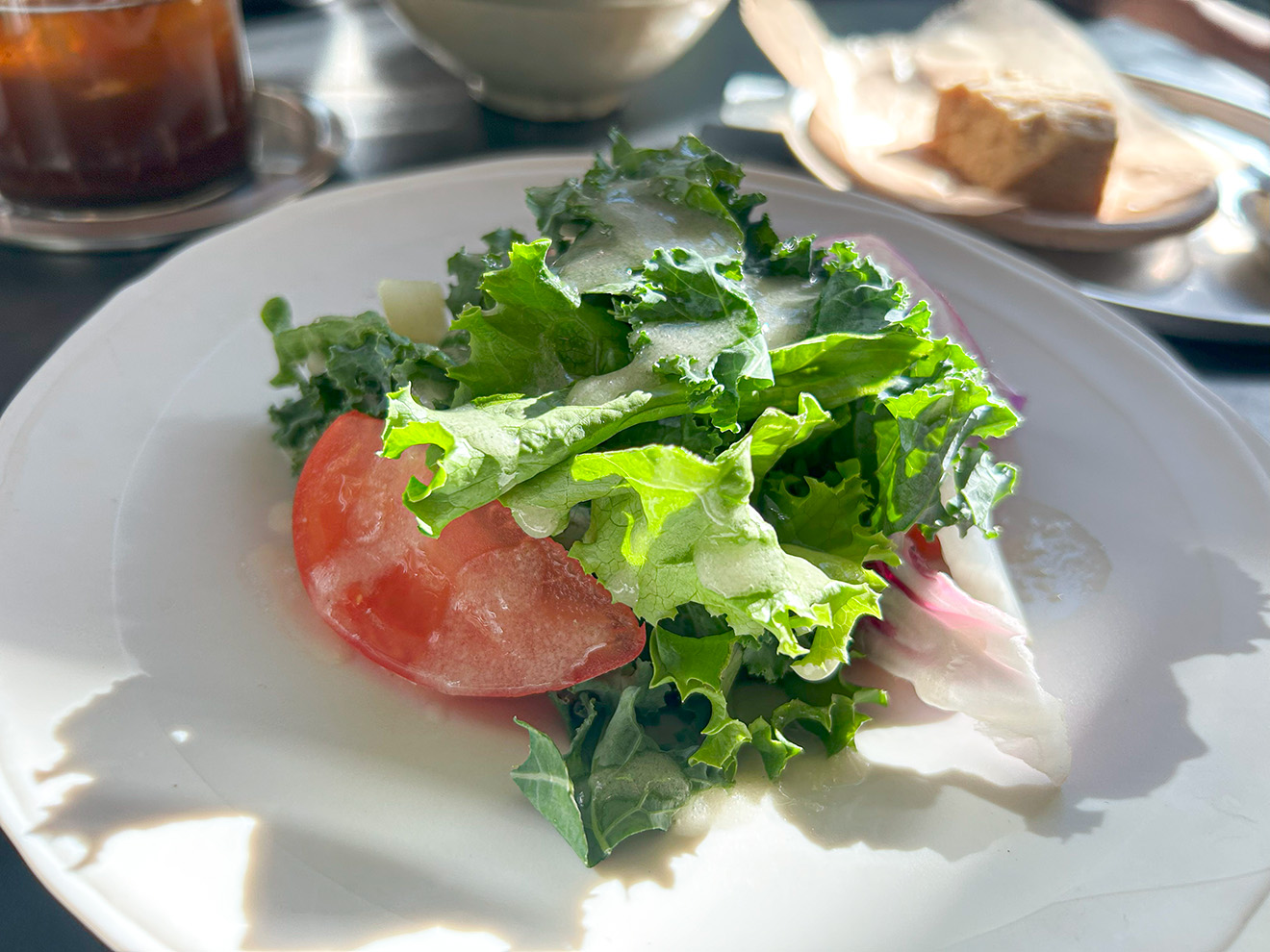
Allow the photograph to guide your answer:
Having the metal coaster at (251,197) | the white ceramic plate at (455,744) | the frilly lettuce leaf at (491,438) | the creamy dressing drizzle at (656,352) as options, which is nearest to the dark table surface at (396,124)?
the metal coaster at (251,197)

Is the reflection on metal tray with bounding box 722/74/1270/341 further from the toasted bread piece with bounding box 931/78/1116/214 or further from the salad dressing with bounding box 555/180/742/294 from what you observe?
the salad dressing with bounding box 555/180/742/294

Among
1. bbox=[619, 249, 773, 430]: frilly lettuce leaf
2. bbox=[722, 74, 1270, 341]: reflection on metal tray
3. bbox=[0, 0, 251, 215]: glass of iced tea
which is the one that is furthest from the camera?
bbox=[722, 74, 1270, 341]: reflection on metal tray

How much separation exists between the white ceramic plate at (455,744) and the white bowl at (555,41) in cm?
73

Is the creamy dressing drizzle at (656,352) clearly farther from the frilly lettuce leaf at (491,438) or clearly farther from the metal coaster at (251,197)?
the metal coaster at (251,197)

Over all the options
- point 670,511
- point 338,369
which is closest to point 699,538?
point 670,511

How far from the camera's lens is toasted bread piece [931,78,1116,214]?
60.0 inches

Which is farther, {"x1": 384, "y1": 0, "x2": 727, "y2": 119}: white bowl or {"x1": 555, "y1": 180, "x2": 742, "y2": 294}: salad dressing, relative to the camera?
{"x1": 384, "y1": 0, "x2": 727, "y2": 119}: white bowl

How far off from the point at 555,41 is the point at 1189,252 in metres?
1.03

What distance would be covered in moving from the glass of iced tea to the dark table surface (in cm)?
10

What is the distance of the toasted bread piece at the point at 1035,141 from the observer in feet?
5.00

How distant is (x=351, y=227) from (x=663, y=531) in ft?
2.34

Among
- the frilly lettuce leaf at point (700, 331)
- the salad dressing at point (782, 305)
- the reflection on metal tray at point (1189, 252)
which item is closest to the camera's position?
the frilly lettuce leaf at point (700, 331)

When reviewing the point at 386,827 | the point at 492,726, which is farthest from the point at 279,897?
the point at 492,726

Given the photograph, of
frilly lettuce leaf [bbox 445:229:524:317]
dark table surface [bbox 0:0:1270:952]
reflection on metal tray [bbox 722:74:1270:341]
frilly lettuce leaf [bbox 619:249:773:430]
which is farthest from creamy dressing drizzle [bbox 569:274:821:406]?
reflection on metal tray [bbox 722:74:1270:341]
